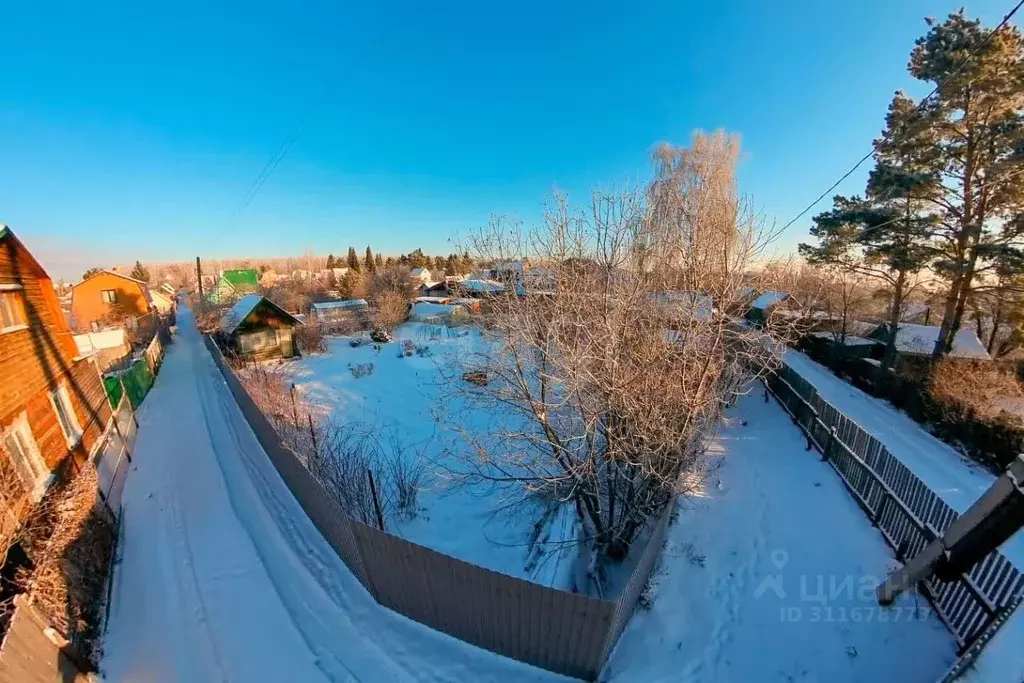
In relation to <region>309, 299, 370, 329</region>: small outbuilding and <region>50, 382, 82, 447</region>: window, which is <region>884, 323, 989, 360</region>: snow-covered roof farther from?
<region>309, 299, 370, 329</region>: small outbuilding

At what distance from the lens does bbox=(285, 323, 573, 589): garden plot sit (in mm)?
6098

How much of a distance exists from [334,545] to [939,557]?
7350 mm

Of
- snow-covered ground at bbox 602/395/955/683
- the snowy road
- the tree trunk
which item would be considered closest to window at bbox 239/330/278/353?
the snowy road

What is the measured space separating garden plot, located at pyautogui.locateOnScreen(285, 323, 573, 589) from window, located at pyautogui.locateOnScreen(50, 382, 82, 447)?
5.51m

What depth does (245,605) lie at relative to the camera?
4.86 m

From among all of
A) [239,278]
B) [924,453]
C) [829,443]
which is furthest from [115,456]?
[239,278]

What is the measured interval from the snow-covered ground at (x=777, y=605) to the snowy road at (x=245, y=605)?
1671 mm

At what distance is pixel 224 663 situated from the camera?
418 centimetres

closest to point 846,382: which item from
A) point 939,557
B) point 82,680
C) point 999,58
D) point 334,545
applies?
point 999,58

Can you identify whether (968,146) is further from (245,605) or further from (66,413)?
(66,413)

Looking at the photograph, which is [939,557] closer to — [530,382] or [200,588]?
A: [530,382]

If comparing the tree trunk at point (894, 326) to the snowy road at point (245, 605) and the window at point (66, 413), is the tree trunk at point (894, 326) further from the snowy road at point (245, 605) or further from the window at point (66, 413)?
the window at point (66, 413)

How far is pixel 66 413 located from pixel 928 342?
86.6ft

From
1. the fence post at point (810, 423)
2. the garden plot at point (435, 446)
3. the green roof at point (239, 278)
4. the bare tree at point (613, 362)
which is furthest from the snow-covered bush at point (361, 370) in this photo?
the green roof at point (239, 278)
